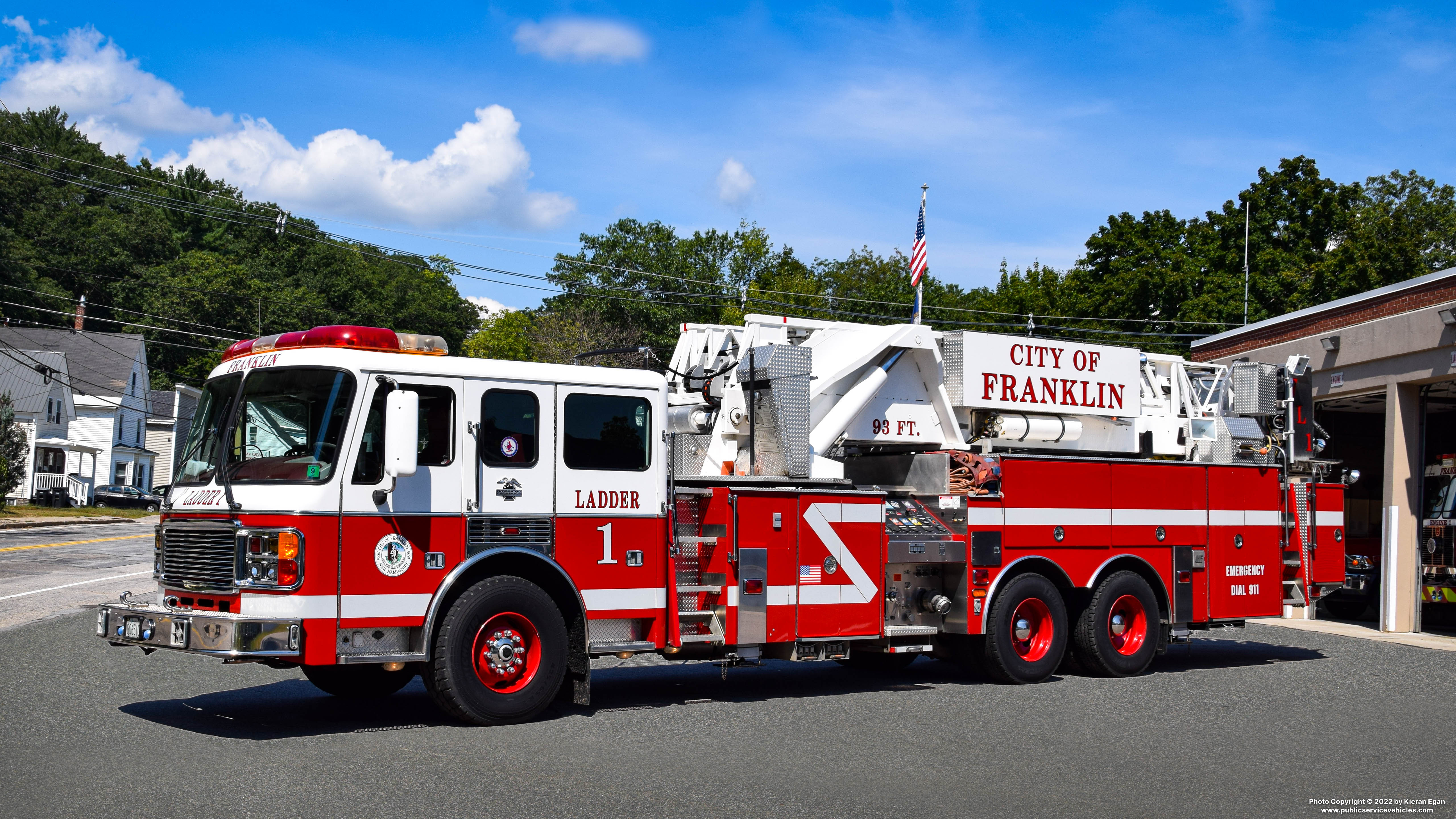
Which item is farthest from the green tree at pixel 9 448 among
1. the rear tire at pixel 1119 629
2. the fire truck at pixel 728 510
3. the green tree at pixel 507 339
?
the rear tire at pixel 1119 629

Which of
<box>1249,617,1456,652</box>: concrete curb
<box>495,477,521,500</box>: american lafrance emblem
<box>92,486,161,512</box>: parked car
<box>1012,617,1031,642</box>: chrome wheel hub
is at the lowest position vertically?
<box>1249,617,1456,652</box>: concrete curb

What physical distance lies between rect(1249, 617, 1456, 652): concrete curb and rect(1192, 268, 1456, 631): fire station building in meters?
0.30

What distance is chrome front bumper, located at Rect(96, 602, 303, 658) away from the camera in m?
8.03

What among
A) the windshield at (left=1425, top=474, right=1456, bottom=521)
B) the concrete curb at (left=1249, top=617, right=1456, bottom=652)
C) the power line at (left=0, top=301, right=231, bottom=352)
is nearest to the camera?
the concrete curb at (left=1249, top=617, right=1456, bottom=652)

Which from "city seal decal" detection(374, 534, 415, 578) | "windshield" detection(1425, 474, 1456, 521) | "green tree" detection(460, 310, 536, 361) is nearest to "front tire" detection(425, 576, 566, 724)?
"city seal decal" detection(374, 534, 415, 578)

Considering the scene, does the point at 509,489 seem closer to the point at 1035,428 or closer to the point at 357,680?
the point at 357,680

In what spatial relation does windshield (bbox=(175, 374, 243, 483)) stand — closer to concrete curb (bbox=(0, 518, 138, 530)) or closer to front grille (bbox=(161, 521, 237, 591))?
front grille (bbox=(161, 521, 237, 591))

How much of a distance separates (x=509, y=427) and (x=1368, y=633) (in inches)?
593

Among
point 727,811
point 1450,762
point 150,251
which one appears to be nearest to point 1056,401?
point 1450,762

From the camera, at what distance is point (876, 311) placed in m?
69.8

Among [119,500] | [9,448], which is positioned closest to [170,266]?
[119,500]

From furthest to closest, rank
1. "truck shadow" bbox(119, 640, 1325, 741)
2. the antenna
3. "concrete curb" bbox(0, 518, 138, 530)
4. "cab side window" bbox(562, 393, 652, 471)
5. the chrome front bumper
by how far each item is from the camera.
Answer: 1. the antenna
2. "concrete curb" bbox(0, 518, 138, 530)
3. "cab side window" bbox(562, 393, 652, 471)
4. "truck shadow" bbox(119, 640, 1325, 741)
5. the chrome front bumper

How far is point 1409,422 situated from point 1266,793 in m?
13.6

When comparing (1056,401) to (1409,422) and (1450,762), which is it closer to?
(1450,762)
